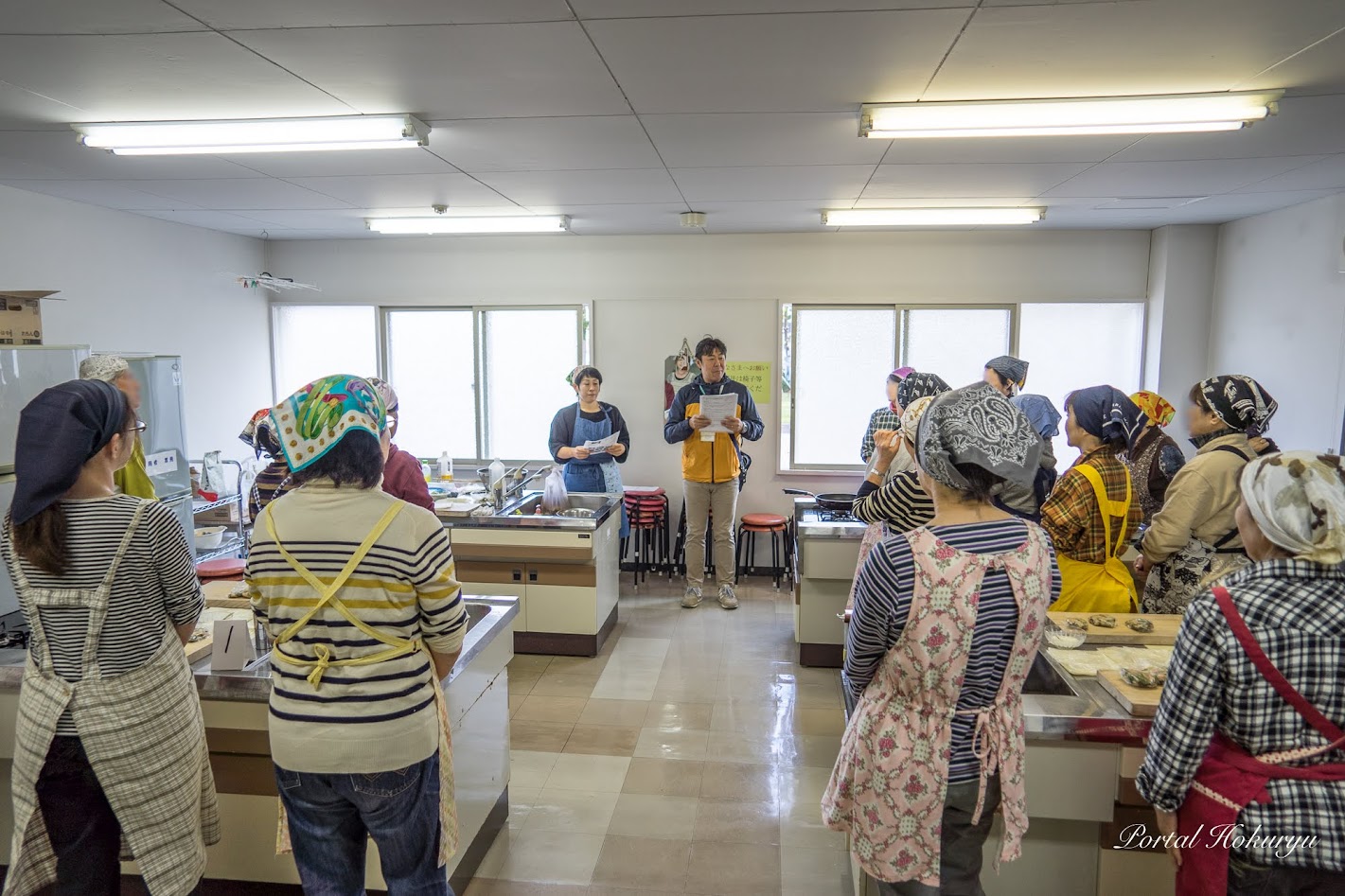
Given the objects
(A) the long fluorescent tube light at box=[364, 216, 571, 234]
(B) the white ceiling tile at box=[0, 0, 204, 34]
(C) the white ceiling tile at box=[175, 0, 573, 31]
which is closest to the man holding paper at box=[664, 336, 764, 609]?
(A) the long fluorescent tube light at box=[364, 216, 571, 234]

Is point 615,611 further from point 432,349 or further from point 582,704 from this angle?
point 432,349

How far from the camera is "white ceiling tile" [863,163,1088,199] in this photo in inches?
148

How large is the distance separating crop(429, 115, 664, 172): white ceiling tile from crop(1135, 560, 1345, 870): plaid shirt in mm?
2490

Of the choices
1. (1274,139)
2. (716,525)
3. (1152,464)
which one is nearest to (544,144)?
(716,525)

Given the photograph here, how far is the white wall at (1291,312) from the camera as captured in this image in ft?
14.2

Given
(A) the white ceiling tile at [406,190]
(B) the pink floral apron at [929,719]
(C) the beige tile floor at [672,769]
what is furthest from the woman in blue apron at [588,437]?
(B) the pink floral apron at [929,719]

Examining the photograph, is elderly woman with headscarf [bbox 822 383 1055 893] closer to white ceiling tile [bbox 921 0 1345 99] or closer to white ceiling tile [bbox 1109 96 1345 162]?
white ceiling tile [bbox 921 0 1345 99]

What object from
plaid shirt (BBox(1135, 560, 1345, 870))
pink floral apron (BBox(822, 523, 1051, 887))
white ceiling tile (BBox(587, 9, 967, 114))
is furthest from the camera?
white ceiling tile (BBox(587, 9, 967, 114))

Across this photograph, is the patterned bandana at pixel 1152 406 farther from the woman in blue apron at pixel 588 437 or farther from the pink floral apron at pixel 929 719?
the pink floral apron at pixel 929 719

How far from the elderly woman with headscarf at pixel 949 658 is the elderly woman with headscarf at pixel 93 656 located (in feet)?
4.96

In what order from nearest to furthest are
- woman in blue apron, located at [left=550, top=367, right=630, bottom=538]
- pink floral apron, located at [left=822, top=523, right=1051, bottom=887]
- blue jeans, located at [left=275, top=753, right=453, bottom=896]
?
pink floral apron, located at [left=822, top=523, right=1051, bottom=887] → blue jeans, located at [left=275, top=753, right=453, bottom=896] → woman in blue apron, located at [left=550, top=367, right=630, bottom=538]

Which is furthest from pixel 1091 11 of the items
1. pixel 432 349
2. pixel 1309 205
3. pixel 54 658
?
pixel 432 349

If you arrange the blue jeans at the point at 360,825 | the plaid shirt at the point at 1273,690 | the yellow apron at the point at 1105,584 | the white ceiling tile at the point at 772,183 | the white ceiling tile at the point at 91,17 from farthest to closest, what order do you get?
the white ceiling tile at the point at 772,183 < the yellow apron at the point at 1105,584 < the white ceiling tile at the point at 91,17 < the blue jeans at the point at 360,825 < the plaid shirt at the point at 1273,690

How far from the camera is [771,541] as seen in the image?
6.07 m
